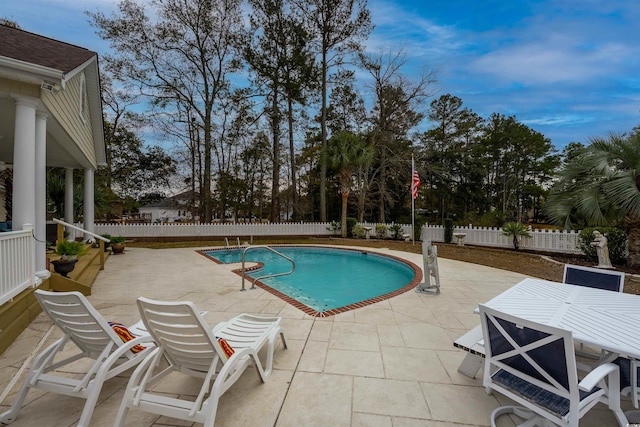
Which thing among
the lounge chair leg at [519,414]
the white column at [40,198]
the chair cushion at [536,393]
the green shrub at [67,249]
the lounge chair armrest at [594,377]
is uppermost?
the white column at [40,198]

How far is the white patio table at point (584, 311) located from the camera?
185 cm

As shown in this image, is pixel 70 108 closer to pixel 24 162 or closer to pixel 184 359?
pixel 24 162

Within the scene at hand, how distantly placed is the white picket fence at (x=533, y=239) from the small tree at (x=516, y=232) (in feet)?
0.55

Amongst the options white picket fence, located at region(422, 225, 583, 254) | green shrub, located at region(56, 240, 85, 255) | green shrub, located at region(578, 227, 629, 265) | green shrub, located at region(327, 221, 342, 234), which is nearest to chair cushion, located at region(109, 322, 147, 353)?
green shrub, located at region(56, 240, 85, 255)

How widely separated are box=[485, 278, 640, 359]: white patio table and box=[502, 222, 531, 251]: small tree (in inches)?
345

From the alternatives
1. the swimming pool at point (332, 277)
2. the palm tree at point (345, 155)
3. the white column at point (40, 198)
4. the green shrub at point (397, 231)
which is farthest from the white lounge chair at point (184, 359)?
the palm tree at point (345, 155)

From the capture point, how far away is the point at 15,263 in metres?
3.47

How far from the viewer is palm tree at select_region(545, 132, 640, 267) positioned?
6621 mm

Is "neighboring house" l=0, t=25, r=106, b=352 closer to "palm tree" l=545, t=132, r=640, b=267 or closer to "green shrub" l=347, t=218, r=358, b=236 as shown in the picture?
"palm tree" l=545, t=132, r=640, b=267

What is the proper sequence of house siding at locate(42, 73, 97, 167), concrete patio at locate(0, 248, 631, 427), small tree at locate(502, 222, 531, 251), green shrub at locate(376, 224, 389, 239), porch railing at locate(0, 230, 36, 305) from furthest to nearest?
green shrub at locate(376, 224, 389, 239)
small tree at locate(502, 222, 531, 251)
house siding at locate(42, 73, 97, 167)
porch railing at locate(0, 230, 36, 305)
concrete patio at locate(0, 248, 631, 427)

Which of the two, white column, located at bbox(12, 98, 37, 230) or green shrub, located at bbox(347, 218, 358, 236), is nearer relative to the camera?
white column, located at bbox(12, 98, 37, 230)

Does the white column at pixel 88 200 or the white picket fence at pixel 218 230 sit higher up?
the white column at pixel 88 200

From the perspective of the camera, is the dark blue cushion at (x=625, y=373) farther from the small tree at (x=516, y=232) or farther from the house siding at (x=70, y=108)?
the small tree at (x=516, y=232)

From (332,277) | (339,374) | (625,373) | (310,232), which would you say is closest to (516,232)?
(332,277)
